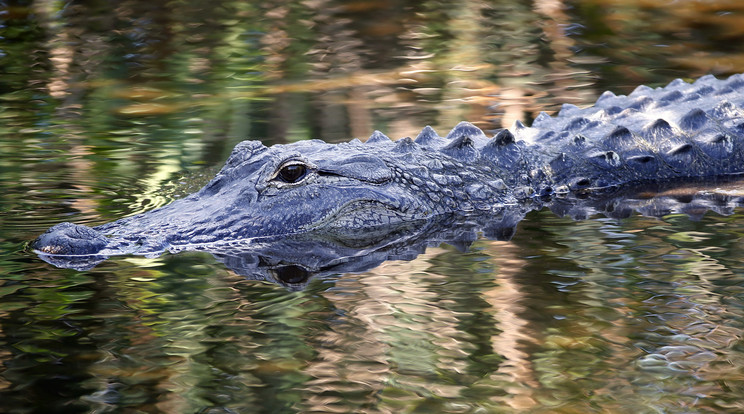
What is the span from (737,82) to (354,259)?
13.2 feet

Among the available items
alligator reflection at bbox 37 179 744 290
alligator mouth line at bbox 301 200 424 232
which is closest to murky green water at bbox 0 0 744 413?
alligator reflection at bbox 37 179 744 290

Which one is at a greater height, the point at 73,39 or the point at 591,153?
the point at 73,39

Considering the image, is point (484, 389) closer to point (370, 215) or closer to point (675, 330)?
point (675, 330)

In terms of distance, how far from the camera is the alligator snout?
4.36 meters

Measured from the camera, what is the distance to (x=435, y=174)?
17.9 feet

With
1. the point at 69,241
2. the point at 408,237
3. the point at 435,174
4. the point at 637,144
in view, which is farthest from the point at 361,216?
the point at 637,144

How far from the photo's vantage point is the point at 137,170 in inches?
252

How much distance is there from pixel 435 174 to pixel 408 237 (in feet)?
2.17

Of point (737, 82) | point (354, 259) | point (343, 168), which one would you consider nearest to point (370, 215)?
point (343, 168)

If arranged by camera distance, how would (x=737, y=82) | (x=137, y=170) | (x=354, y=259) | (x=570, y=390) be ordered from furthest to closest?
(x=737, y=82)
(x=137, y=170)
(x=354, y=259)
(x=570, y=390)

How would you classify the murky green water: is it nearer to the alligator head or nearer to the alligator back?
the alligator head

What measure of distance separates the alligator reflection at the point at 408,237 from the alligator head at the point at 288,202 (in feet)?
0.23

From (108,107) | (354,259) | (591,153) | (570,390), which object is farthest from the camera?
(108,107)

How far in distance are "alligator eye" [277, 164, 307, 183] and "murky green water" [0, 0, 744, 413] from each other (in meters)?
0.71
